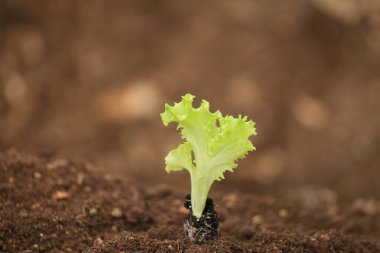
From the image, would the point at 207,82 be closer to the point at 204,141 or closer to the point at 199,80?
the point at 199,80

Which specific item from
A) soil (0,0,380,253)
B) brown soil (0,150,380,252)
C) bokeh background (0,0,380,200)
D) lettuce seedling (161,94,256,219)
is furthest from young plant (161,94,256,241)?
bokeh background (0,0,380,200)

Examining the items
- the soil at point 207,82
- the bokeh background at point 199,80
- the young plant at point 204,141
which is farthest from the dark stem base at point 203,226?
the bokeh background at point 199,80

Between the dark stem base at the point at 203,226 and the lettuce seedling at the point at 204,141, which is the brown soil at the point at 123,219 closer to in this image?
the dark stem base at the point at 203,226

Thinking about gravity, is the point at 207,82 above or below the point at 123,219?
above

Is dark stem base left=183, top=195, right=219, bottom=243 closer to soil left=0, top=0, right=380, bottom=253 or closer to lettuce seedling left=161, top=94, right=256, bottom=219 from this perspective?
lettuce seedling left=161, top=94, right=256, bottom=219

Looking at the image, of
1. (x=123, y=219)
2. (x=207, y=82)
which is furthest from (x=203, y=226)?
(x=207, y=82)
